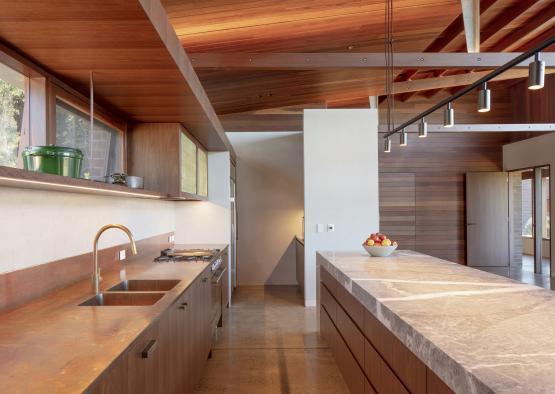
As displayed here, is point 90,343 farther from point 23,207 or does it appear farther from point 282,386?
point 282,386

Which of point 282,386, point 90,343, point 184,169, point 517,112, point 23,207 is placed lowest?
point 282,386

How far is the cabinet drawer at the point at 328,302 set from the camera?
3211 millimetres

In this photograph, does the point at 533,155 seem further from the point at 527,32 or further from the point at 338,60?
the point at 338,60

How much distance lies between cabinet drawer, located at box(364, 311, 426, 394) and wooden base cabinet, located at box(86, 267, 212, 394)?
1045 millimetres

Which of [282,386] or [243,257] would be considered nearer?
[282,386]

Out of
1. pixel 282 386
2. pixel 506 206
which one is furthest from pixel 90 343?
pixel 506 206

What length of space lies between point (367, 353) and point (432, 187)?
6687 mm

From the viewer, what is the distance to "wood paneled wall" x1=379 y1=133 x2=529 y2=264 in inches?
321

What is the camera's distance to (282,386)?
9.60 ft

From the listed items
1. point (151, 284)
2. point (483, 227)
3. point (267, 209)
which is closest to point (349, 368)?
point (151, 284)

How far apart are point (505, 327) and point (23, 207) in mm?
2137

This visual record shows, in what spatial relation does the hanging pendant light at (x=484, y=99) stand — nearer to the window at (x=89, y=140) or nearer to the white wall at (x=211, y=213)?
the window at (x=89, y=140)

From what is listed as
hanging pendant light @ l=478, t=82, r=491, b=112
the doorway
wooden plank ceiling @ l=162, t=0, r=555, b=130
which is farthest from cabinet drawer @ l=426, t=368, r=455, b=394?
the doorway

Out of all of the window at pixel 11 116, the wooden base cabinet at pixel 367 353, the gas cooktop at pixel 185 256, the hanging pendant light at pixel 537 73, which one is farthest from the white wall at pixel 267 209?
the hanging pendant light at pixel 537 73
